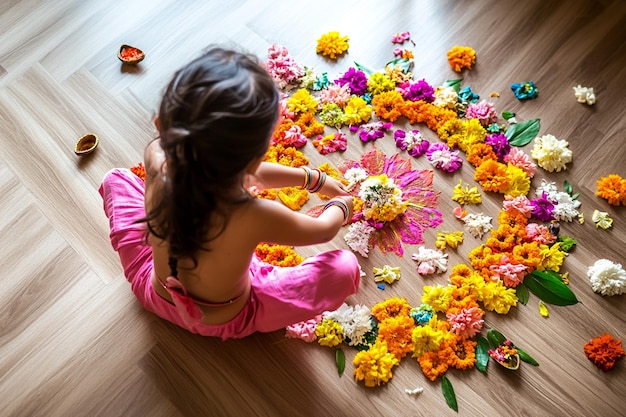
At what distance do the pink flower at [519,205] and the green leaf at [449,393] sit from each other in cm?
43

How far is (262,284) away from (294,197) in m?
0.28

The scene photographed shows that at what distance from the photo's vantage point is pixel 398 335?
1.17 meters

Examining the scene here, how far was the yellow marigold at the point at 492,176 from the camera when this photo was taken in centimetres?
131

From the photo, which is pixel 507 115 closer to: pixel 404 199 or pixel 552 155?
pixel 552 155

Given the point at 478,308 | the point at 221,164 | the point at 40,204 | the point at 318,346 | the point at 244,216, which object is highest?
the point at 221,164

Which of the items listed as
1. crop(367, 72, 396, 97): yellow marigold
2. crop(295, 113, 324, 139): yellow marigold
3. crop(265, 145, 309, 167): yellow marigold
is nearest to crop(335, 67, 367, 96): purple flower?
crop(367, 72, 396, 97): yellow marigold

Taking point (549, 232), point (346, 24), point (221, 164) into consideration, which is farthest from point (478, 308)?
point (346, 24)

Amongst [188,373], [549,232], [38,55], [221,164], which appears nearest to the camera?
[221,164]

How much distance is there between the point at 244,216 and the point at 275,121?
163 millimetres

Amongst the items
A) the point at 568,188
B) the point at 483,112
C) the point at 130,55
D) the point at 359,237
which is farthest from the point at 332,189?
the point at 130,55

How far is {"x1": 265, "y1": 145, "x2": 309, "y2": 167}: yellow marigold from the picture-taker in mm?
1346

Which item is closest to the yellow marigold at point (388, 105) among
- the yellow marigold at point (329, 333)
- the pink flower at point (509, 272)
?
the pink flower at point (509, 272)

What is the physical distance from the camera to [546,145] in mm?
1342

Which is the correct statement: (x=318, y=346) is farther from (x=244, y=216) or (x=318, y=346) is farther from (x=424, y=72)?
(x=424, y=72)
